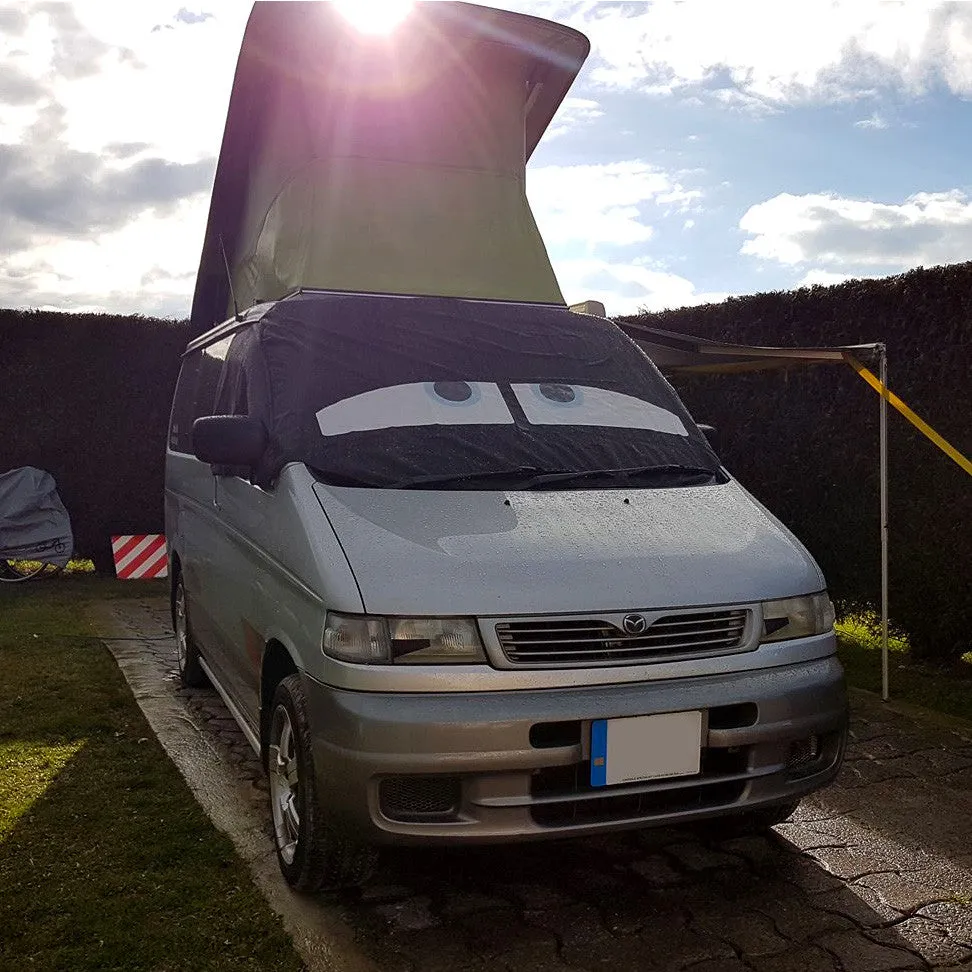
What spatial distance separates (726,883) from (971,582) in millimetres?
3647

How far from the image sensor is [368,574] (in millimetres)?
2920

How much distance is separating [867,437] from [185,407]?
4.32 meters

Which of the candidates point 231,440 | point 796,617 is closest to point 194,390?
point 231,440

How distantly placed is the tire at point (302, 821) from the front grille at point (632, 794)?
1.84 ft

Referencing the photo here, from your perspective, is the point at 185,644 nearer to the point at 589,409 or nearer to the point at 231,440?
the point at 231,440

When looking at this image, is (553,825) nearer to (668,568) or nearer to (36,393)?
(668,568)

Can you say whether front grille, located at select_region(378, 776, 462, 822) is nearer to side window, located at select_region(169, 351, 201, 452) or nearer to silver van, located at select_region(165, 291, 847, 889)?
silver van, located at select_region(165, 291, 847, 889)

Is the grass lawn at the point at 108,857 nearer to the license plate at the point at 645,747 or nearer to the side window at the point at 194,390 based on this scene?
the license plate at the point at 645,747

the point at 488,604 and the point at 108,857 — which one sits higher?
the point at 488,604

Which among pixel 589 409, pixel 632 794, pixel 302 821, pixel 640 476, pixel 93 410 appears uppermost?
pixel 589 409

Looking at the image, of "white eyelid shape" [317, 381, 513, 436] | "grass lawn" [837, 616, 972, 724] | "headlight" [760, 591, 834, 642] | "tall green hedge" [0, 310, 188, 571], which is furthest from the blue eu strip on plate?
"tall green hedge" [0, 310, 188, 571]

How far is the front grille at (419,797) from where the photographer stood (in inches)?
111

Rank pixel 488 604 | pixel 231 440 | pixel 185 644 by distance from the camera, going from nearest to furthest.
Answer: pixel 488 604
pixel 231 440
pixel 185 644

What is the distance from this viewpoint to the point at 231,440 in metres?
A: 3.57
